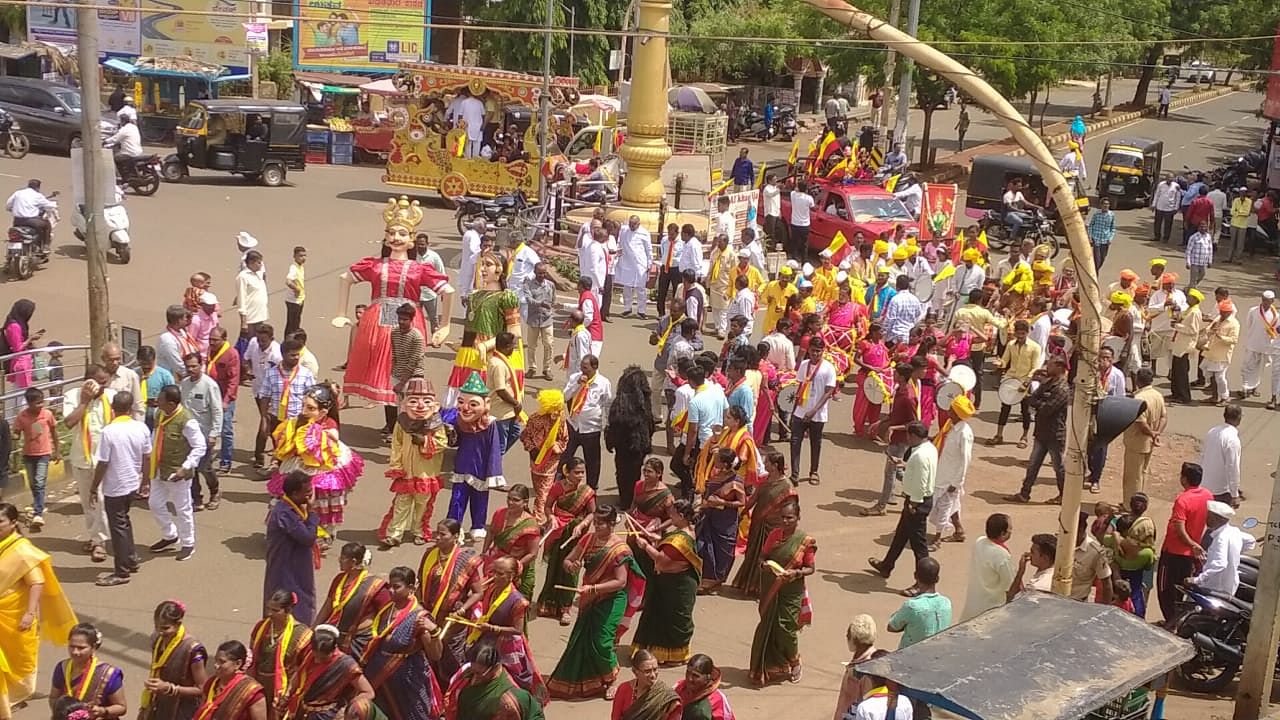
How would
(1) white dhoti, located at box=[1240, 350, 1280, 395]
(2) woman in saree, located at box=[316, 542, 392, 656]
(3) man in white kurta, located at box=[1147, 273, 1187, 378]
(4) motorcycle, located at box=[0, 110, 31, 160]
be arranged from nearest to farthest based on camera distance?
(2) woman in saree, located at box=[316, 542, 392, 656] < (1) white dhoti, located at box=[1240, 350, 1280, 395] < (3) man in white kurta, located at box=[1147, 273, 1187, 378] < (4) motorcycle, located at box=[0, 110, 31, 160]

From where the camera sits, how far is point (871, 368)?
14820 millimetres

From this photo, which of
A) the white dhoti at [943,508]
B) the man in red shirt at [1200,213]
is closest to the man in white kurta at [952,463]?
the white dhoti at [943,508]

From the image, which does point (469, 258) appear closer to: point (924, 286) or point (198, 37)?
point (924, 286)

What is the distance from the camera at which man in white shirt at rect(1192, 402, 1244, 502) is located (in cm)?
1224

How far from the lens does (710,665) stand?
722cm

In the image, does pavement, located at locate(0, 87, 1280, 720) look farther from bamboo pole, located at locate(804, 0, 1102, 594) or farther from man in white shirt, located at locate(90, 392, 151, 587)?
bamboo pole, located at locate(804, 0, 1102, 594)

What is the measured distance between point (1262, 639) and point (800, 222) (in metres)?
15.5

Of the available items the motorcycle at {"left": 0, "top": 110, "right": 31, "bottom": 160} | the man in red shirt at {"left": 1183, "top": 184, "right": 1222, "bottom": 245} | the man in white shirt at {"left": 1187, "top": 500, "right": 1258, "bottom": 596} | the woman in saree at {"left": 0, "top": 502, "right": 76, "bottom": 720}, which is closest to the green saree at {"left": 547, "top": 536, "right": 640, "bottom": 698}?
the woman in saree at {"left": 0, "top": 502, "right": 76, "bottom": 720}

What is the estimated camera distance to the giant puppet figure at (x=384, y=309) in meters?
13.2

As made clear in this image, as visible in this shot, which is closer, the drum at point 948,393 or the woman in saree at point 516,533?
the woman in saree at point 516,533

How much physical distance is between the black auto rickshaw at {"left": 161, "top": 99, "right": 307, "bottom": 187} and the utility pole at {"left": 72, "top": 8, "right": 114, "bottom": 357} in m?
15.8

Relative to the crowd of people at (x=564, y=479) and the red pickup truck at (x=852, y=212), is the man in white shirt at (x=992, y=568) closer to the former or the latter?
the crowd of people at (x=564, y=479)

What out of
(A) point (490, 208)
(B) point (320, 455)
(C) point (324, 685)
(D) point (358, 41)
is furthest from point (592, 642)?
(D) point (358, 41)

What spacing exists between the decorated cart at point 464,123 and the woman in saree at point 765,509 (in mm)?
16833
